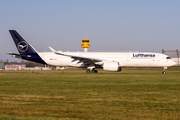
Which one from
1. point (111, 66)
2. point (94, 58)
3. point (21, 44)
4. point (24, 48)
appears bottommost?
point (111, 66)

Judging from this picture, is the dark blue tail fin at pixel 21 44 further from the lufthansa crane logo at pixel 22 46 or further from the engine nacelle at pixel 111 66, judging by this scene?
the engine nacelle at pixel 111 66

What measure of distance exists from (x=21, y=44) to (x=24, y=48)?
895 mm

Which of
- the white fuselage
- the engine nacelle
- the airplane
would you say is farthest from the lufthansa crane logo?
the engine nacelle

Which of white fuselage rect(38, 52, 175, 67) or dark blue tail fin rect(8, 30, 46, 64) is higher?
dark blue tail fin rect(8, 30, 46, 64)

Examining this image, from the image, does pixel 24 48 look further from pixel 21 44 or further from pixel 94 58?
pixel 94 58

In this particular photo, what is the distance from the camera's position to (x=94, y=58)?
149 feet

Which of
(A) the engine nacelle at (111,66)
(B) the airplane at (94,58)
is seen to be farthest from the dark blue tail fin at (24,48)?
(A) the engine nacelle at (111,66)

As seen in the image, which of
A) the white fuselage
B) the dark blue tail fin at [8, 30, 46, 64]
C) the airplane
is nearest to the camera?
the airplane

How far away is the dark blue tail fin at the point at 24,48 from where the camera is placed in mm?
46094

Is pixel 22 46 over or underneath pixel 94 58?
over

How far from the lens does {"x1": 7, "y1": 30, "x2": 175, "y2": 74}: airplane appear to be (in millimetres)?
44406

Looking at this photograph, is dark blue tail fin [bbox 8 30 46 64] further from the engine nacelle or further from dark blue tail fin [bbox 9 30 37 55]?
the engine nacelle

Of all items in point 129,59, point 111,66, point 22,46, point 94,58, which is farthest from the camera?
point 22,46

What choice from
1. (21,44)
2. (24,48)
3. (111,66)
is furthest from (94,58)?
(21,44)
